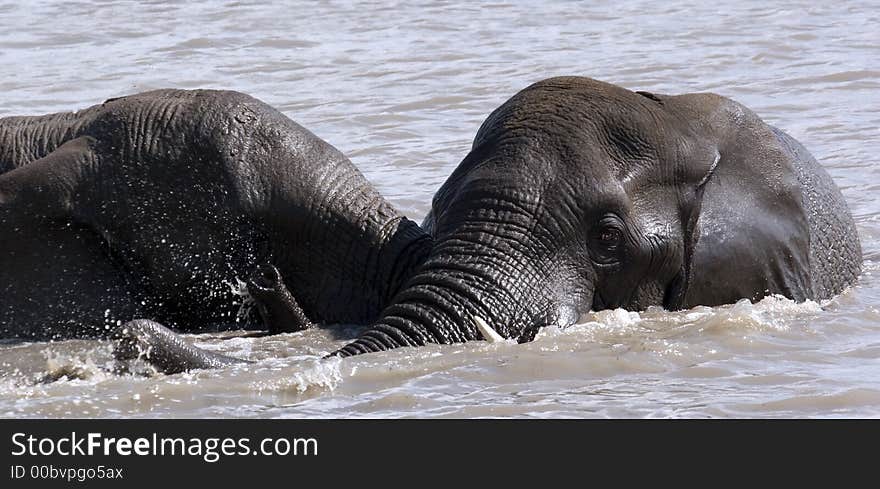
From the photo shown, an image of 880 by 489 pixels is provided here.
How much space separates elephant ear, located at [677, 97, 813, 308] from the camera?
29.7 feet

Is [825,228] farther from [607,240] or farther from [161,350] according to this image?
[161,350]

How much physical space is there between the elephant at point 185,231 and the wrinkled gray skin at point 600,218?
1.93 feet

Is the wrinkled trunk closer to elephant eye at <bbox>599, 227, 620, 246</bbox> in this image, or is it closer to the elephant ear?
elephant eye at <bbox>599, 227, 620, 246</bbox>

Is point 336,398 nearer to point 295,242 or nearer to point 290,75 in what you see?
point 295,242

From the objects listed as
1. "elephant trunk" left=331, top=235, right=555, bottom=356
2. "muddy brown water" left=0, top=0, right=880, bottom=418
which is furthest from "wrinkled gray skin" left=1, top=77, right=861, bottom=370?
"muddy brown water" left=0, top=0, right=880, bottom=418

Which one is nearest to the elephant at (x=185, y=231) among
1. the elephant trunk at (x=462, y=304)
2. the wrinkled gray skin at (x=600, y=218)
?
the wrinkled gray skin at (x=600, y=218)

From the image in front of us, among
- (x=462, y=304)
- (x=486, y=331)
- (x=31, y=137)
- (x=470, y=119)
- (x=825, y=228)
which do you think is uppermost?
(x=31, y=137)

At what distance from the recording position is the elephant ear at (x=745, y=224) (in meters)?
9.06

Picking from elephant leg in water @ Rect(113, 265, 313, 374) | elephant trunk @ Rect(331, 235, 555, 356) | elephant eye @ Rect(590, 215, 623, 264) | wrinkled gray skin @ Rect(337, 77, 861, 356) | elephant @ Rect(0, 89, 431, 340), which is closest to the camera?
elephant leg in water @ Rect(113, 265, 313, 374)

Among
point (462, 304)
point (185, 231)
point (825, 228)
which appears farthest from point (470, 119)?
point (462, 304)

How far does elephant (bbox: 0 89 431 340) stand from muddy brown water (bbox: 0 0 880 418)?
0.25 meters

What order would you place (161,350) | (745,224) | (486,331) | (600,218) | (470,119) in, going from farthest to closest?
(470,119) < (745,224) < (600,218) < (486,331) < (161,350)

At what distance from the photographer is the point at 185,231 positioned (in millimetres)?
9258

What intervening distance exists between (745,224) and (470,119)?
7.31 meters
